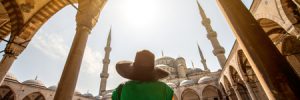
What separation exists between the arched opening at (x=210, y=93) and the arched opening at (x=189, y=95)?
1175 mm

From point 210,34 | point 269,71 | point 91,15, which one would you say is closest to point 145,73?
point 269,71

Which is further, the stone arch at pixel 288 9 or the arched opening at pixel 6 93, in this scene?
the arched opening at pixel 6 93

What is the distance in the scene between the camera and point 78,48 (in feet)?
13.6

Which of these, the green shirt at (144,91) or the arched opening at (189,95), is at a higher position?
the arched opening at (189,95)

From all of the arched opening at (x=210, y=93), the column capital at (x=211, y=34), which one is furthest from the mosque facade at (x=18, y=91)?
the column capital at (x=211, y=34)

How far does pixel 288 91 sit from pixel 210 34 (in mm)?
23726

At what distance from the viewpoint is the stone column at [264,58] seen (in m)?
1.30

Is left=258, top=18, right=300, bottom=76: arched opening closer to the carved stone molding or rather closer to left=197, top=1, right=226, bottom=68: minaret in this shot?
the carved stone molding

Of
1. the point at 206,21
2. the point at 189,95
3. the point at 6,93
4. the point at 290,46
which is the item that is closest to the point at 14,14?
the point at 290,46

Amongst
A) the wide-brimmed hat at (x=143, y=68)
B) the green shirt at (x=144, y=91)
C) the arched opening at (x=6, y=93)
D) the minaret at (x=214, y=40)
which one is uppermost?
the minaret at (x=214, y=40)

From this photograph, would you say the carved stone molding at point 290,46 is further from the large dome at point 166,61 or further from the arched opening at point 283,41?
the large dome at point 166,61

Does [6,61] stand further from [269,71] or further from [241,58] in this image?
[241,58]

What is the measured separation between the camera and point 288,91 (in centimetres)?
126

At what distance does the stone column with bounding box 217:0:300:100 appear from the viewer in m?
1.30
